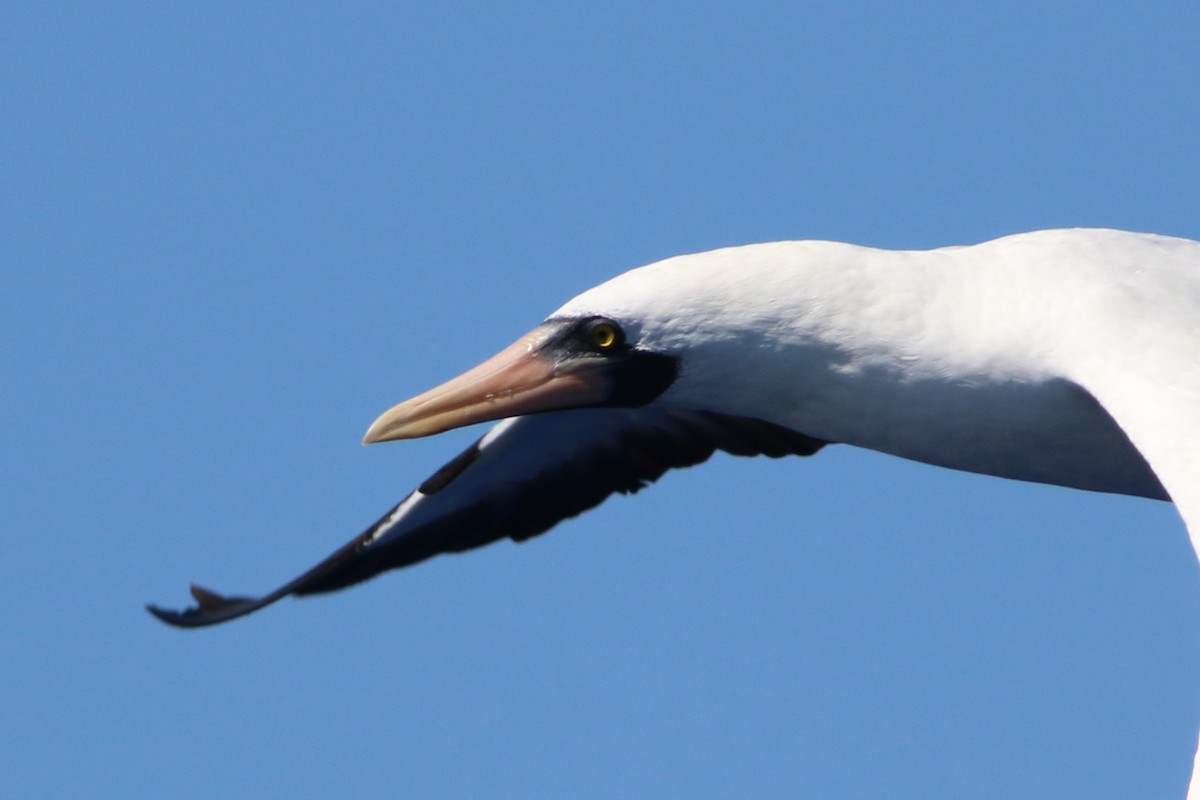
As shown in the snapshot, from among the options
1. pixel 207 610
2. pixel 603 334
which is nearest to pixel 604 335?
pixel 603 334

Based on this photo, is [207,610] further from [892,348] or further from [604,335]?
[892,348]

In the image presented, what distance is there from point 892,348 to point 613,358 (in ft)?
4.08

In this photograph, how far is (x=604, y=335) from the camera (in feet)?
29.6

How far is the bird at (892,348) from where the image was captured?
869 cm

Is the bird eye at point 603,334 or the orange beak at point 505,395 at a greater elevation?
the bird eye at point 603,334

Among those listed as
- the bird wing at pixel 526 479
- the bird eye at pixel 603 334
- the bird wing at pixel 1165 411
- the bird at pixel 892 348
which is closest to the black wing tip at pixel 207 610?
the bird wing at pixel 526 479

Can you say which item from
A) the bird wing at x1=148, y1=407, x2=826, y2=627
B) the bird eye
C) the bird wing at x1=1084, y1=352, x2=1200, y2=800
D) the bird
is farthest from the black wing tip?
the bird wing at x1=1084, y1=352, x2=1200, y2=800

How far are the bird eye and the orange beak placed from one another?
0.23m

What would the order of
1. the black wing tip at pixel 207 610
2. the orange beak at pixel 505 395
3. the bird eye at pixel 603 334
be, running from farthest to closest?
the black wing tip at pixel 207 610, the orange beak at pixel 505 395, the bird eye at pixel 603 334

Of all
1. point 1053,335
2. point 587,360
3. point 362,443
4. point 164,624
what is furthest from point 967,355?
point 164,624

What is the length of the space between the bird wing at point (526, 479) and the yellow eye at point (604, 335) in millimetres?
2389

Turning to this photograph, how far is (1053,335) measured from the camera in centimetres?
861

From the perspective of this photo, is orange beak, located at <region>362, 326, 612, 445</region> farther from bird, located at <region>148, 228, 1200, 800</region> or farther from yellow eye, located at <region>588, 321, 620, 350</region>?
yellow eye, located at <region>588, 321, 620, 350</region>

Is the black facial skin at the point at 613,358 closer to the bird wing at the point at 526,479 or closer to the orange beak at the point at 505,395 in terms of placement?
the orange beak at the point at 505,395
